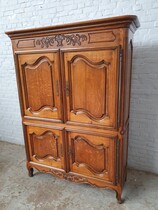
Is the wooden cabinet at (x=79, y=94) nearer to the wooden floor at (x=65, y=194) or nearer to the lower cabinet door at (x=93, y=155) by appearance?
the lower cabinet door at (x=93, y=155)

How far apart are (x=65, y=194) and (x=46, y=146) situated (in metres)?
0.55

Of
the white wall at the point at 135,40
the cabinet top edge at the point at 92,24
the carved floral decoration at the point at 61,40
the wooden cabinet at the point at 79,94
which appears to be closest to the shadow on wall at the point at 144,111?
the white wall at the point at 135,40

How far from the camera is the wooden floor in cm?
164

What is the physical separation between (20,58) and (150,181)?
196 centimetres

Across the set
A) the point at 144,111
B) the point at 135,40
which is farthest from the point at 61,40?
the point at 144,111

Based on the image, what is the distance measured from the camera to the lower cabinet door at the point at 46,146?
1.74 meters

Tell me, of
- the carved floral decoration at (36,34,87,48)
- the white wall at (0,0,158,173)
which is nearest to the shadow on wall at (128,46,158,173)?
the white wall at (0,0,158,173)

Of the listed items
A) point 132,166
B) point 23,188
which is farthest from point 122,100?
point 23,188

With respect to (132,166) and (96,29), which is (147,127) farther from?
(96,29)

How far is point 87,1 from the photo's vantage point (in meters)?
Result: 1.89

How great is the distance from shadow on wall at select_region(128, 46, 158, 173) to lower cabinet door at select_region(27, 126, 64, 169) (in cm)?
91

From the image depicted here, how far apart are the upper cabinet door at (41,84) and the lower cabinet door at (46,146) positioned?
7.0 inches

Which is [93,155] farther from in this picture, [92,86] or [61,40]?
[61,40]

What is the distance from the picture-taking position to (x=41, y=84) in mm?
1625
